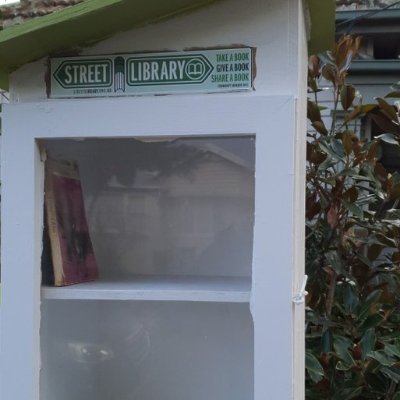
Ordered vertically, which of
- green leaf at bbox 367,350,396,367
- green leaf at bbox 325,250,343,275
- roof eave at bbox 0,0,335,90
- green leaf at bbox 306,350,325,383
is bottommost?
green leaf at bbox 306,350,325,383

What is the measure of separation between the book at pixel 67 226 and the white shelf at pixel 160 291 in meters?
0.04

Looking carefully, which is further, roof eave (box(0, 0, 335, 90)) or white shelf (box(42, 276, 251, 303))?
white shelf (box(42, 276, 251, 303))

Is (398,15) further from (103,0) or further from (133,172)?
(103,0)

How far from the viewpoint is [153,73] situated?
1603mm

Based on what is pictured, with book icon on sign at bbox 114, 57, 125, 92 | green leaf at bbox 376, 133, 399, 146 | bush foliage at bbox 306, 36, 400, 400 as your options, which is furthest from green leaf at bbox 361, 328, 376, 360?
book icon on sign at bbox 114, 57, 125, 92

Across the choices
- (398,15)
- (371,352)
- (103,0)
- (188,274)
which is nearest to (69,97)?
(103,0)

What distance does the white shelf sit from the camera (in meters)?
1.66

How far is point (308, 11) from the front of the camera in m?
1.83

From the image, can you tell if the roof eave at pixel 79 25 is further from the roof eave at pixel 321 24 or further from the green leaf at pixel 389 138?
the green leaf at pixel 389 138

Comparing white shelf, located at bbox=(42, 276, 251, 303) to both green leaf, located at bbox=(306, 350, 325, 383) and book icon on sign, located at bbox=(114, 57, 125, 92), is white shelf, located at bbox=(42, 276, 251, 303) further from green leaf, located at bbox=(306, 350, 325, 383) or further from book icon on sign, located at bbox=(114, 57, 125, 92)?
green leaf, located at bbox=(306, 350, 325, 383)

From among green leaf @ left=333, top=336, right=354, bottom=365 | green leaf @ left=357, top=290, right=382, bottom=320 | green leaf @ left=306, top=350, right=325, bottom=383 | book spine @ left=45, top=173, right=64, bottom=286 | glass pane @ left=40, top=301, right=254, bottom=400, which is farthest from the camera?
green leaf @ left=357, top=290, right=382, bottom=320

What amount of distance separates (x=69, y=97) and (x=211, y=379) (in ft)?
3.40

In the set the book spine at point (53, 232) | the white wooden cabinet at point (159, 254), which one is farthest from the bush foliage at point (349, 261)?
the book spine at point (53, 232)

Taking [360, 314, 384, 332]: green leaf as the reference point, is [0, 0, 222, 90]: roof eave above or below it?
above
